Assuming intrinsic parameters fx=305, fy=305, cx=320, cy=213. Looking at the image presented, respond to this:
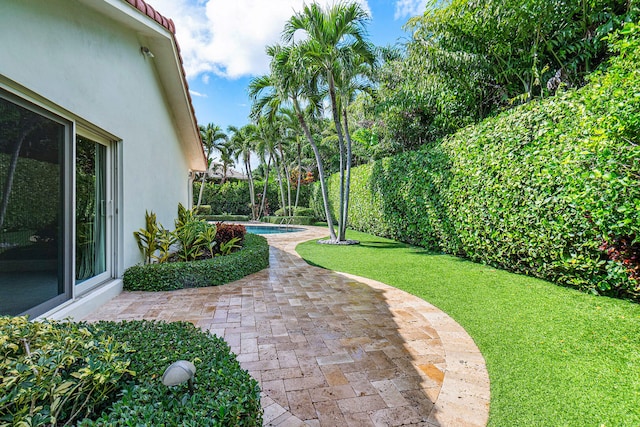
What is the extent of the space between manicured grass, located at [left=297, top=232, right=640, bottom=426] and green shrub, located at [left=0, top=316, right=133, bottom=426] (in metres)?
2.92

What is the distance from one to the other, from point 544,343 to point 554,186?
3.50 meters

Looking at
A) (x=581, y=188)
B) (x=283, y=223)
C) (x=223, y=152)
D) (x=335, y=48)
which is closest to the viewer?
(x=581, y=188)

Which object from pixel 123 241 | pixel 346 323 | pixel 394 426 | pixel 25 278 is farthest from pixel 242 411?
pixel 123 241

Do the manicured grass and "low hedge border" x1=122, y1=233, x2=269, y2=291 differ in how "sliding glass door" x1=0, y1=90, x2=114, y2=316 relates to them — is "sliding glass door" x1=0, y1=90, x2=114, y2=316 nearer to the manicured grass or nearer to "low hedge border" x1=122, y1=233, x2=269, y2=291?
"low hedge border" x1=122, y1=233, x2=269, y2=291

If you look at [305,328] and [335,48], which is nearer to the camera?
[305,328]

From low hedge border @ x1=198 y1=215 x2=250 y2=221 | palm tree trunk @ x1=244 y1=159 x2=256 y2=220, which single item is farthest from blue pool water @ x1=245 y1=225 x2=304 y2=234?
palm tree trunk @ x1=244 y1=159 x2=256 y2=220

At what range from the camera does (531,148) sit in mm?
6488

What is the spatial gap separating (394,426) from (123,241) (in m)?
5.91

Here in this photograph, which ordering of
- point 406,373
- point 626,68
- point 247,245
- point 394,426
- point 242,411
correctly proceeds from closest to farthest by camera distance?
point 242,411 < point 394,426 < point 406,373 < point 626,68 < point 247,245

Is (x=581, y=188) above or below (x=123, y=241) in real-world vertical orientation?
above

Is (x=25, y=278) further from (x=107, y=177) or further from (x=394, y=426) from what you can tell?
(x=394, y=426)

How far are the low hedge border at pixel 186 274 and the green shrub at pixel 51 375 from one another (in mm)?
4298

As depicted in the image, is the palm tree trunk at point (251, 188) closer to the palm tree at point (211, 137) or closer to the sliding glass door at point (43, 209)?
the palm tree at point (211, 137)

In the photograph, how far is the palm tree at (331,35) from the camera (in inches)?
436
